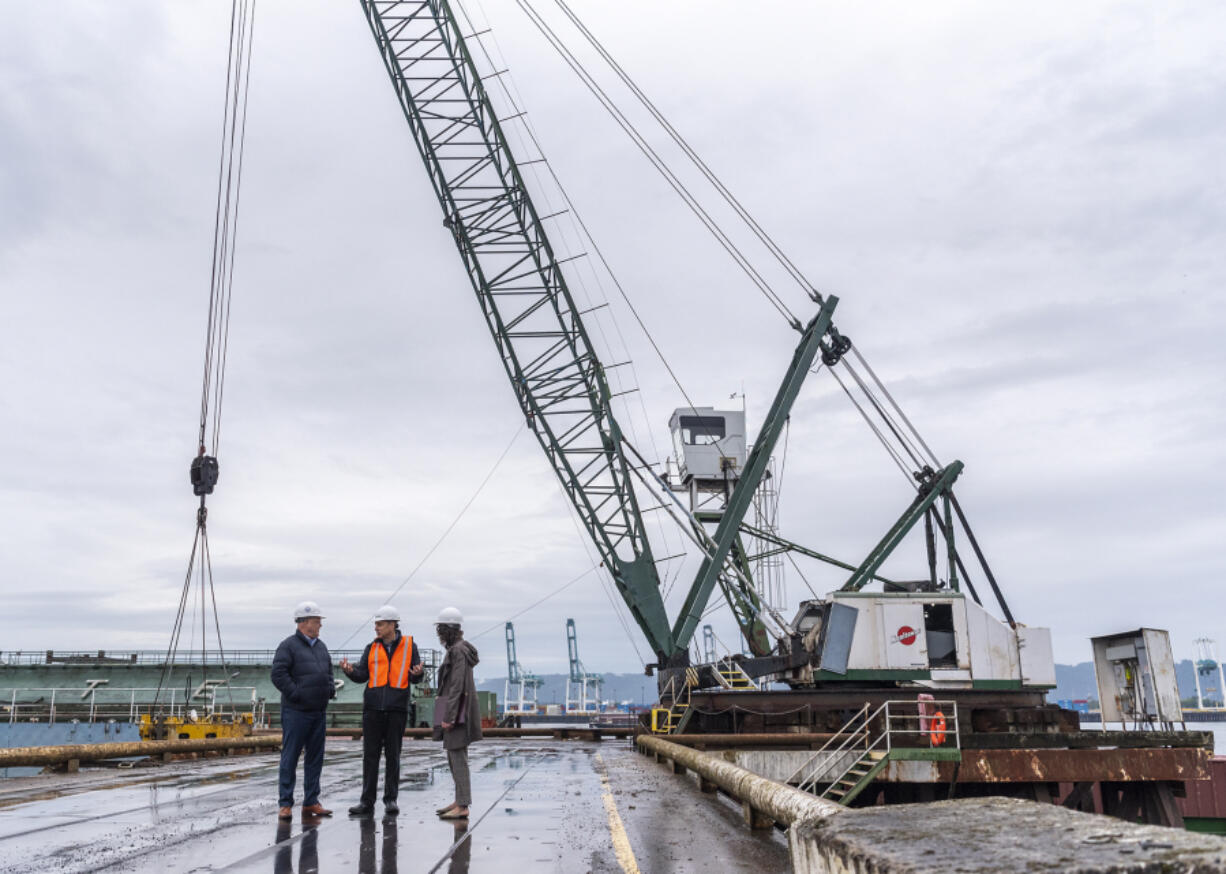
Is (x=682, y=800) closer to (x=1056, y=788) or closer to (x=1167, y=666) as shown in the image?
(x=1056, y=788)

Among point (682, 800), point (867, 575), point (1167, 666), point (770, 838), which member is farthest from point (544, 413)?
point (770, 838)

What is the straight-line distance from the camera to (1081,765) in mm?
18922

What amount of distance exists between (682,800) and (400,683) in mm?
3714

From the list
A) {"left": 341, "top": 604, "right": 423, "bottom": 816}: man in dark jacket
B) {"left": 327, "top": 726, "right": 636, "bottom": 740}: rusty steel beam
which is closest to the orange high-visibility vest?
{"left": 341, "top": 604, "right": 423, "bottom": 816}: man in dark jacket

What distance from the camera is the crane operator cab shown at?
152ft

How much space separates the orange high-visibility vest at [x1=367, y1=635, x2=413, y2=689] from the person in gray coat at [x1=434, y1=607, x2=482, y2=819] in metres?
0.38

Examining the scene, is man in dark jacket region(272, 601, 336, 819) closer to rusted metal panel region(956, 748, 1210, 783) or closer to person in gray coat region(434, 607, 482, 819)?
person in gray coat region(434, 607, 482, 819)

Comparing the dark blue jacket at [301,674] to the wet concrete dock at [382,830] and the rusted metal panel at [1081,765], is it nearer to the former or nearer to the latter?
the wet concrete dock at [382,830]

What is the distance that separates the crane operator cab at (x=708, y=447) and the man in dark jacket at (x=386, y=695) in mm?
35640

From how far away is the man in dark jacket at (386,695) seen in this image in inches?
383

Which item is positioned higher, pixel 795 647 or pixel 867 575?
pixel 867 575

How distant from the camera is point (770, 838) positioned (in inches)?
336

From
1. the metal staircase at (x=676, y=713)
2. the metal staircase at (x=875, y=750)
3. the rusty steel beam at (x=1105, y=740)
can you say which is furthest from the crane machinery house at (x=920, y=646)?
the rusty steel beam at (x=1105, y=740)

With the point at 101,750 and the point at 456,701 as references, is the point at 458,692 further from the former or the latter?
the point at 101,750
